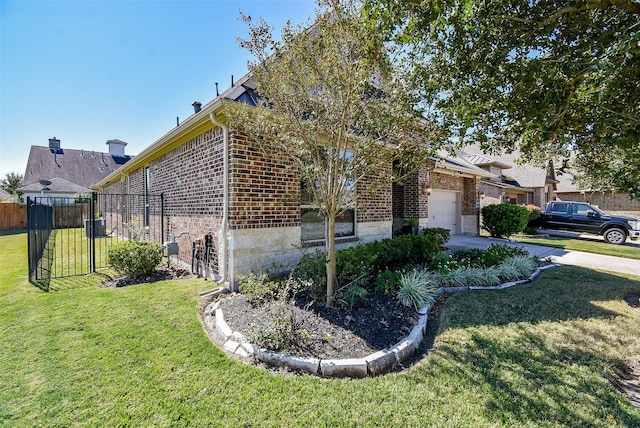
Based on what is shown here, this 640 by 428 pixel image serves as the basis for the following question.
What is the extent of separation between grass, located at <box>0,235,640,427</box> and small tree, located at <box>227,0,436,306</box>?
1.82 meters

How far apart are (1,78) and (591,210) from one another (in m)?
23.9

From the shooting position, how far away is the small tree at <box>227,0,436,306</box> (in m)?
3.46

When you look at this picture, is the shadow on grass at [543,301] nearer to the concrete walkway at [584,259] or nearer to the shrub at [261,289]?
the concrete walkway at [584,259]

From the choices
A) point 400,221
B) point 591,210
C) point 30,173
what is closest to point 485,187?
point 591,210

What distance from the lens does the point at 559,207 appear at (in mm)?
14773

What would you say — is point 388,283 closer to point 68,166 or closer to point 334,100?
point 334,100

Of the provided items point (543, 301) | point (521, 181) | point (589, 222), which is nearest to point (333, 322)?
point (543, 301)

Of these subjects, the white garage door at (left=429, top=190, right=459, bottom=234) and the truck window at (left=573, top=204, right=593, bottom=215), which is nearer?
the white garage door at (left=429, top=190, right=459, bottom=234)

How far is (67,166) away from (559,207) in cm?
3790

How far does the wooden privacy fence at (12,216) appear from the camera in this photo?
1897 cm

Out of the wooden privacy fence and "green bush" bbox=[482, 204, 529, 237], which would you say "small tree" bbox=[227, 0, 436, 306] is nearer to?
"green bush" bbox=[482, 204, 529, 237]

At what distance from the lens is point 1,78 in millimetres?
8578

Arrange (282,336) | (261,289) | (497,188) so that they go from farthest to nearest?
(497,188), (261,289), (282,336)

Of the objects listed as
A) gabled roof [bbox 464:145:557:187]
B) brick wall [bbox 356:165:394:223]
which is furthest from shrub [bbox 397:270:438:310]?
gabled roof [bbox 464:145:557:187]
